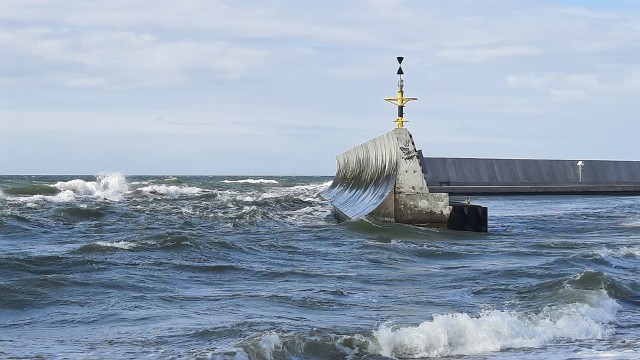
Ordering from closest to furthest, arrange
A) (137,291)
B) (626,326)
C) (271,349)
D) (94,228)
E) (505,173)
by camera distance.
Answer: (271,349) < (626,326) < (137,291) < (94,228) < (505,173)

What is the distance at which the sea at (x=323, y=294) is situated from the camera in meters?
7.53

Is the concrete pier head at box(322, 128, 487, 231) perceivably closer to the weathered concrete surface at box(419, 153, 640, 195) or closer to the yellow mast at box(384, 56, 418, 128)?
the yellow mast at box(384, 56, 418, 128)

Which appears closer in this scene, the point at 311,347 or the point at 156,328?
the point at 311,347

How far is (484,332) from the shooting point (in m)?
7.91

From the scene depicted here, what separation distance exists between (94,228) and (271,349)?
13.5 meters

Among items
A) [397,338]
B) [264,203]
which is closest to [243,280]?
[397,338]

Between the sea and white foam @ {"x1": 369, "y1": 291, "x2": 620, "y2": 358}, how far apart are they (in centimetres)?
1

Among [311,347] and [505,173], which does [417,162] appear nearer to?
[311,347]

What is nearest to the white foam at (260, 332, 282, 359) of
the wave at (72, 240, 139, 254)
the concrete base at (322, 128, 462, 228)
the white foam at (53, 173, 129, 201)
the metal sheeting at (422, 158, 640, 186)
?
the wave at (72, 240, 139, 254)

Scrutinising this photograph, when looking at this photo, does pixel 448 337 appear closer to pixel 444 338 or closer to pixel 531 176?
pixel 444 338

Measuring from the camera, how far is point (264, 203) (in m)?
31.3

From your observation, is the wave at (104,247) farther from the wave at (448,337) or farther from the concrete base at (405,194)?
the wave at (448,337)

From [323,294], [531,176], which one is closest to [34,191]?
[531,176]

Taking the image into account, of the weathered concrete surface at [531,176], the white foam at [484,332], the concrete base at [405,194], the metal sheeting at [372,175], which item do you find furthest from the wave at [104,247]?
the weathered concrete surface at [531,176]
